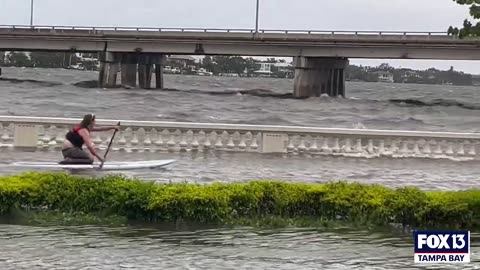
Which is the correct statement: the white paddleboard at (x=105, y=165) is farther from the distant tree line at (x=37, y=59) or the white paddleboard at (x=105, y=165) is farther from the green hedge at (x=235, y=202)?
the distant tree line at (x=37, y=59)

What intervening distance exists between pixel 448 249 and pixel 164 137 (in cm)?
1360

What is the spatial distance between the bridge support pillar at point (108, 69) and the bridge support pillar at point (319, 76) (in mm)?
21033

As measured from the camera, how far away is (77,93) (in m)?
81.8

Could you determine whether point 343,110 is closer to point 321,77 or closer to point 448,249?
point 321,77

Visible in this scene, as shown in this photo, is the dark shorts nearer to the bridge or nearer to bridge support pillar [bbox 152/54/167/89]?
the bridge

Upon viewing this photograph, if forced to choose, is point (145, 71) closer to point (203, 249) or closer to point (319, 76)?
point (319, 76)

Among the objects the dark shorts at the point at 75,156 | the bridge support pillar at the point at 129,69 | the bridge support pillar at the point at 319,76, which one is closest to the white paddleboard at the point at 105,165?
the dark shorts at the point at 75,156

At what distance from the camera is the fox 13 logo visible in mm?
8227

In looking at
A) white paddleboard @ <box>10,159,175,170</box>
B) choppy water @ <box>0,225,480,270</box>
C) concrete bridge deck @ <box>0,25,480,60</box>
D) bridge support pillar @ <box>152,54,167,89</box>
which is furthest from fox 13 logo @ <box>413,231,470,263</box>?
bridge support pillar @ <box>152,54,167,89</box>

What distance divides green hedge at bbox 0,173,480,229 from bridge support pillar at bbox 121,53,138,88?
8643 centimetres

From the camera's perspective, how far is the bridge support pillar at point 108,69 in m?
90.8

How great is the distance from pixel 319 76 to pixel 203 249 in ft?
263

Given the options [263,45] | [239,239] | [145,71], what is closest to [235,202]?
[239,239]

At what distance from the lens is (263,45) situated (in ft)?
265
